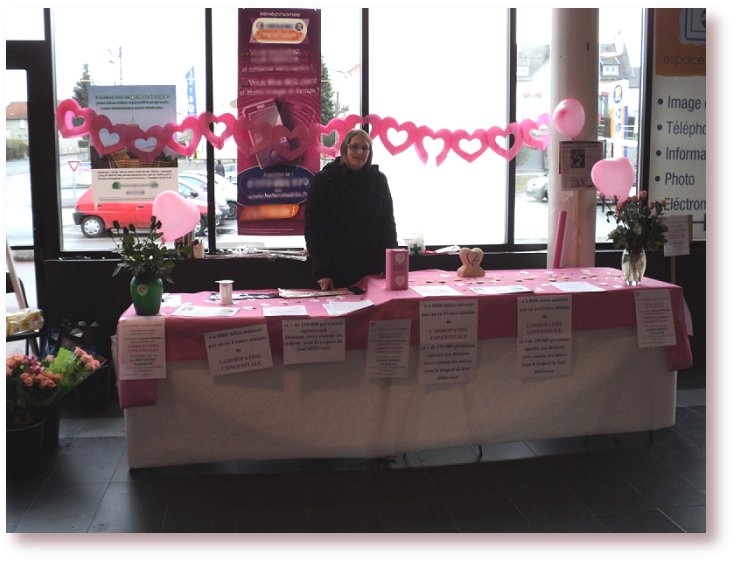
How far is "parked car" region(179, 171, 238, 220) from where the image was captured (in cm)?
533

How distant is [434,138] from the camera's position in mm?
5422

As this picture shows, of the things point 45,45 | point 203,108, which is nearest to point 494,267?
point 203,108

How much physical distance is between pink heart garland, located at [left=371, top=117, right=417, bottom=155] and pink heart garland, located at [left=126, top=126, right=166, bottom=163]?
56.3 inches

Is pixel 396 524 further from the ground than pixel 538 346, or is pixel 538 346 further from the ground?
pixel 538 346

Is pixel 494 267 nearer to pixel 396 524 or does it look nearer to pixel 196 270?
pixel 196 270

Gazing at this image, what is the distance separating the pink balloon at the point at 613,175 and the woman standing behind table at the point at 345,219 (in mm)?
1277

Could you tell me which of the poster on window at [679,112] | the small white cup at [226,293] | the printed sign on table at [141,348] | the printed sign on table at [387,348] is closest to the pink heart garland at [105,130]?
the small white cup at [226,293]

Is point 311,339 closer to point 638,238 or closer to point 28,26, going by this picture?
point 638,238

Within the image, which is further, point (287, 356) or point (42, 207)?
point (42, 207)

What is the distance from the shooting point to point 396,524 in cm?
311

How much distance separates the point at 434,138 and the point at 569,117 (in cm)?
104

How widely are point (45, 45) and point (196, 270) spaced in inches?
67.5

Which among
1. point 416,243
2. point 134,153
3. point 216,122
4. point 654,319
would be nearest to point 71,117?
point 134,153

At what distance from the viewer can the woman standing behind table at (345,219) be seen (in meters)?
4.02
